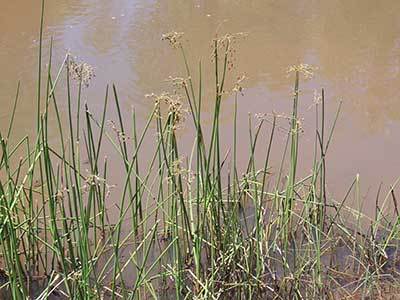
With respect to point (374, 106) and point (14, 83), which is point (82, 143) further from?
point (374, 106)

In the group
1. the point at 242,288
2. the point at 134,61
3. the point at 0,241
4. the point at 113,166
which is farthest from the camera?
the point at 134,61

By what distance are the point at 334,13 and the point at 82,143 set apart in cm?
217

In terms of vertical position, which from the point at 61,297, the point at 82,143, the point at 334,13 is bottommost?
the point at 61,297

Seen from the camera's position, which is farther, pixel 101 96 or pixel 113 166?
pixel 101 96

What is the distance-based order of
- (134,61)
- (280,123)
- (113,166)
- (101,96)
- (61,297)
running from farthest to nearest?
(134,61), (101,96), (280,123), (113,166), (61,297)

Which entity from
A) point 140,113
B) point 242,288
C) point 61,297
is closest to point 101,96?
point 140,113

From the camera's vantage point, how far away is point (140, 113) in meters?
2.92

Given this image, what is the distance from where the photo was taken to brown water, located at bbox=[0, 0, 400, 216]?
2.68 meters

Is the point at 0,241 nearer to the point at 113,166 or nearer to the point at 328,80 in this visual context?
the point at 113,166

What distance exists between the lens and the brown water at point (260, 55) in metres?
2.68

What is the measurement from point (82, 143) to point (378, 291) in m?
1.42

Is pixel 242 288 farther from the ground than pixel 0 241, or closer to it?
closer to it

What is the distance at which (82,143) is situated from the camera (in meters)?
2.61

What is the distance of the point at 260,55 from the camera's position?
11.5ft
